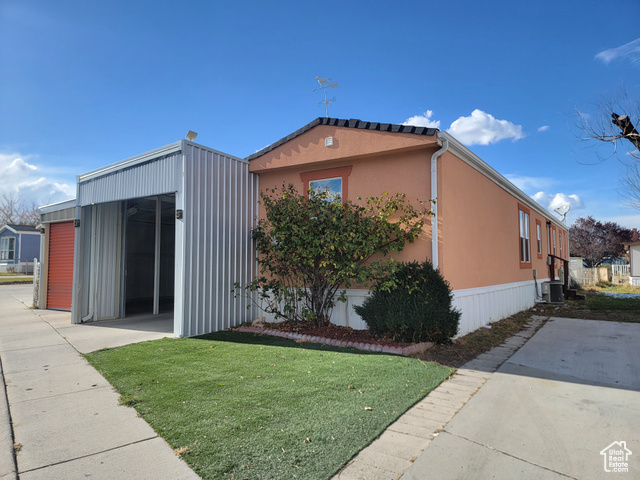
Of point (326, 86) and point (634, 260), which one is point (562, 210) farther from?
point (326, 86)

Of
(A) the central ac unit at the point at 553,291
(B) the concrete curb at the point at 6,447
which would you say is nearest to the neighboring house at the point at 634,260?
(A) the central ac unit at the point at 553,291

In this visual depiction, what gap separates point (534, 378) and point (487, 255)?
14.9ft

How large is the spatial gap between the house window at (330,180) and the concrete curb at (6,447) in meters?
5.76

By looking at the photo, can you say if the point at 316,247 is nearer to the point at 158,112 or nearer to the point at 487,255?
the point at 487,255

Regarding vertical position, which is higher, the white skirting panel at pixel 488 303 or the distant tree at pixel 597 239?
the distant tree at pixel 597 239

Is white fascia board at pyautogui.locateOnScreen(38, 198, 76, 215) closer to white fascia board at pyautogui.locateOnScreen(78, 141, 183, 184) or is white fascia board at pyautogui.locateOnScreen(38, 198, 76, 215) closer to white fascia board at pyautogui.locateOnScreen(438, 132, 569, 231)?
white fascia board at pyautogui.locateOnScreen(78, 141, 183, 184)

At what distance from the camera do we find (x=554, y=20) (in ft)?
26.3

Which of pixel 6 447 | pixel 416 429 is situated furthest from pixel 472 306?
pixel 6 447

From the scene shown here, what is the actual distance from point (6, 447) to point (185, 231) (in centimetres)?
431

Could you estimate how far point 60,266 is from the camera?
34.4 feet

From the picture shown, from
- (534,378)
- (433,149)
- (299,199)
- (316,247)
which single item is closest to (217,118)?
(299,199)

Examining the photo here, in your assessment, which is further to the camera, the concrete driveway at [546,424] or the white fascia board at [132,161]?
the white fascia board at [132,161]

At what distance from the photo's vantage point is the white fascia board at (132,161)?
702 cm

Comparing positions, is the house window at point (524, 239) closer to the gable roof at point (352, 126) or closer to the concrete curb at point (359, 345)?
the gable roof at point (352, 126)
